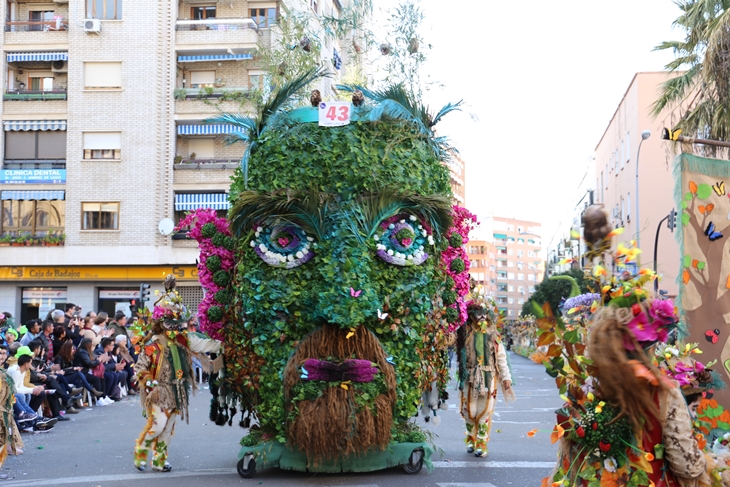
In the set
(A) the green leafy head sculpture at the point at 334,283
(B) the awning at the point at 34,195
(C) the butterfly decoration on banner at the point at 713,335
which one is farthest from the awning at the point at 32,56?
(C) the butterfly decoration on banner at the point at 713,335

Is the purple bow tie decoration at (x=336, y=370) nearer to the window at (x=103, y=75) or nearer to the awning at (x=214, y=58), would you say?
the awning at (x=214, y=58)

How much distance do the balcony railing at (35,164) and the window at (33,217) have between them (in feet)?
4.24

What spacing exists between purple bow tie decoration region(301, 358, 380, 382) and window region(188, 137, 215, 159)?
26144 millimetres

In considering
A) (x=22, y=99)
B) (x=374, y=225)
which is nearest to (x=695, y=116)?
(x=374, y=225)

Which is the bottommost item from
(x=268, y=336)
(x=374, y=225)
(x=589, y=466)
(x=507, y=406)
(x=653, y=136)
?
(x=507, y=406)

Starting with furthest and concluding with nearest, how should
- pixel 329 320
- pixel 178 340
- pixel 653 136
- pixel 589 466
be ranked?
pixel 653 136 < pixel 178 340 < pixel 329 320 < pixel 589 466

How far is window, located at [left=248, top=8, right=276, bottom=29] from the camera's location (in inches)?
1297

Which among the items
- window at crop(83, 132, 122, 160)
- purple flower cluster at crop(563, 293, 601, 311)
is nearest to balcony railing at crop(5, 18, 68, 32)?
window at crop(83, 132, 122, 160)

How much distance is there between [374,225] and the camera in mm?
8125

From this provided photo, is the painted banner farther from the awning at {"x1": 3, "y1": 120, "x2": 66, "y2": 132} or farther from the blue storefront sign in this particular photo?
the awning at {"x1": 3, "y1": 120, "x2": 66, "y2": 132}

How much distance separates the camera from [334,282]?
7824mm

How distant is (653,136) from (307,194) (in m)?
31.1

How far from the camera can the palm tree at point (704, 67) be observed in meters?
15.7

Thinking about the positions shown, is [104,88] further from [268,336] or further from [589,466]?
[589,466]
